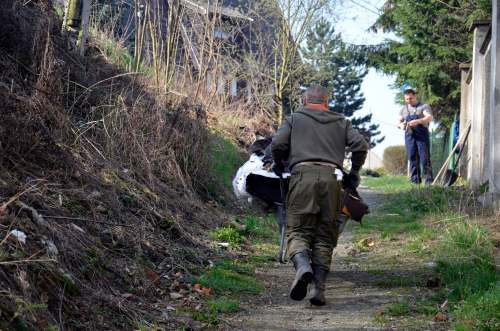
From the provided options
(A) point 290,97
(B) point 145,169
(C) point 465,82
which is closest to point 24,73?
(B) point 145,169

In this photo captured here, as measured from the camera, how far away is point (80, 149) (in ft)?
28.3

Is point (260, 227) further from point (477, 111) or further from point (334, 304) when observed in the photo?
point (477, 111)

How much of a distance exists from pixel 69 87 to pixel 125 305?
15.8ft

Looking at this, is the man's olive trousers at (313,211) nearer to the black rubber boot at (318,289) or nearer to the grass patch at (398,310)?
the black rubber boot at (318,289)

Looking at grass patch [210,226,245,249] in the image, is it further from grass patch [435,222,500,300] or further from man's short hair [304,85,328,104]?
man's short hair [304,85,328,104]

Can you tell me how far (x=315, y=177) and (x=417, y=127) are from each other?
9359mm

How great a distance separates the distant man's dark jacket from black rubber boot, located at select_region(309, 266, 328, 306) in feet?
3.31

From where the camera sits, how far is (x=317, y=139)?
7031 mm

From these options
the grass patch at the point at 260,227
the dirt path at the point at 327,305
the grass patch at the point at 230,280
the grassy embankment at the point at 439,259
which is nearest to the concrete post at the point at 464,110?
the grassy embankment at the point at 439,259

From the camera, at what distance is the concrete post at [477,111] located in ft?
46.0

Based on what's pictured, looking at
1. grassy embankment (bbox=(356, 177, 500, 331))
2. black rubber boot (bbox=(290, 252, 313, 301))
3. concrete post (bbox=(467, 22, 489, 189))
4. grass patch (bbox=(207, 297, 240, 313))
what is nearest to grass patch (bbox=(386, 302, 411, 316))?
grassy embankment (bbox=(356, 177, 500, 331))

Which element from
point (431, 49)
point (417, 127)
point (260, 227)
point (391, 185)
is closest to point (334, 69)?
point (431, 49)

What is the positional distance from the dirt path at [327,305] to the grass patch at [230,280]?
0.50 ft

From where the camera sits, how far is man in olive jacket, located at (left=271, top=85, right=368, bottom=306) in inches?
269
